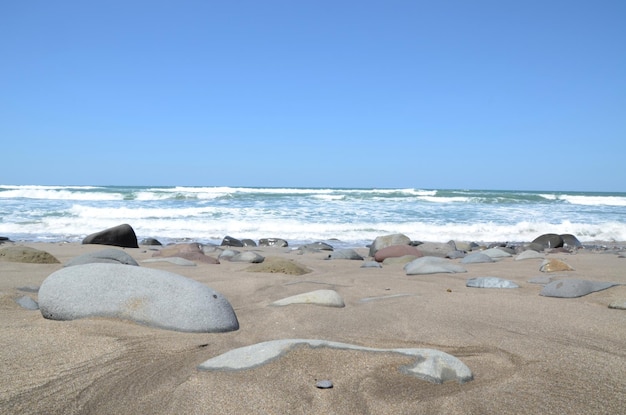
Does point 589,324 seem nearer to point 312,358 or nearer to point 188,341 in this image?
point 312,358

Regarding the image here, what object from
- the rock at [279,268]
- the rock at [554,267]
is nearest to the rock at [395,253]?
the rock at [554,267]

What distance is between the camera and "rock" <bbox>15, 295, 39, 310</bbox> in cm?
287

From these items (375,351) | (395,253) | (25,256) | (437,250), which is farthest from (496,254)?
(25,256)

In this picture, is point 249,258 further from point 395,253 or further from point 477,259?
point 477,259

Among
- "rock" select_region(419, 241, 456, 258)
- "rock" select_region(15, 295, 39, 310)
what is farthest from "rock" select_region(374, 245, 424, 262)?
"rock" select_region(15, 295, 39, 310)

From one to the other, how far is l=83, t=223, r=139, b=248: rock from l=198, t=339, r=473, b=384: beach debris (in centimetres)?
755

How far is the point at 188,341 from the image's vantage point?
2.26 metres

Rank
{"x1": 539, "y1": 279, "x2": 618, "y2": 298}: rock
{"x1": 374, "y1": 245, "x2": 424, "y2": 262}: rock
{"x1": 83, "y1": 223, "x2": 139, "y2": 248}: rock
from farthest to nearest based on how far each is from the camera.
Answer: {"x1": 83, "y1": 223, "x2": 139, "y2": 248}: rock < {"x1": 374, "y1": 245, "x2": 424, "y2": 262}: rock < {"x1": 539, "y1": 279, "x2": 618, "y2": 298}: rock

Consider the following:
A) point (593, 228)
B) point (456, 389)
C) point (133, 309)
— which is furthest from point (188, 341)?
point (593, 228)

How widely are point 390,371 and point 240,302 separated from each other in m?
1.82

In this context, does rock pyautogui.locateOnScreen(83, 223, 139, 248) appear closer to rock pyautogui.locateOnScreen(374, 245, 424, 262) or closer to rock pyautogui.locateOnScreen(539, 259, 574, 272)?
rock pyautogui.locateOnScreen(374, 245, 424, 262)

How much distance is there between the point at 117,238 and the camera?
8.91 meters

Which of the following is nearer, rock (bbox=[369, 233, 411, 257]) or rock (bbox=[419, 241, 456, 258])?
rock (bbox=[419, 241, 456, 258])

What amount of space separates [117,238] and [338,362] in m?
7.88
